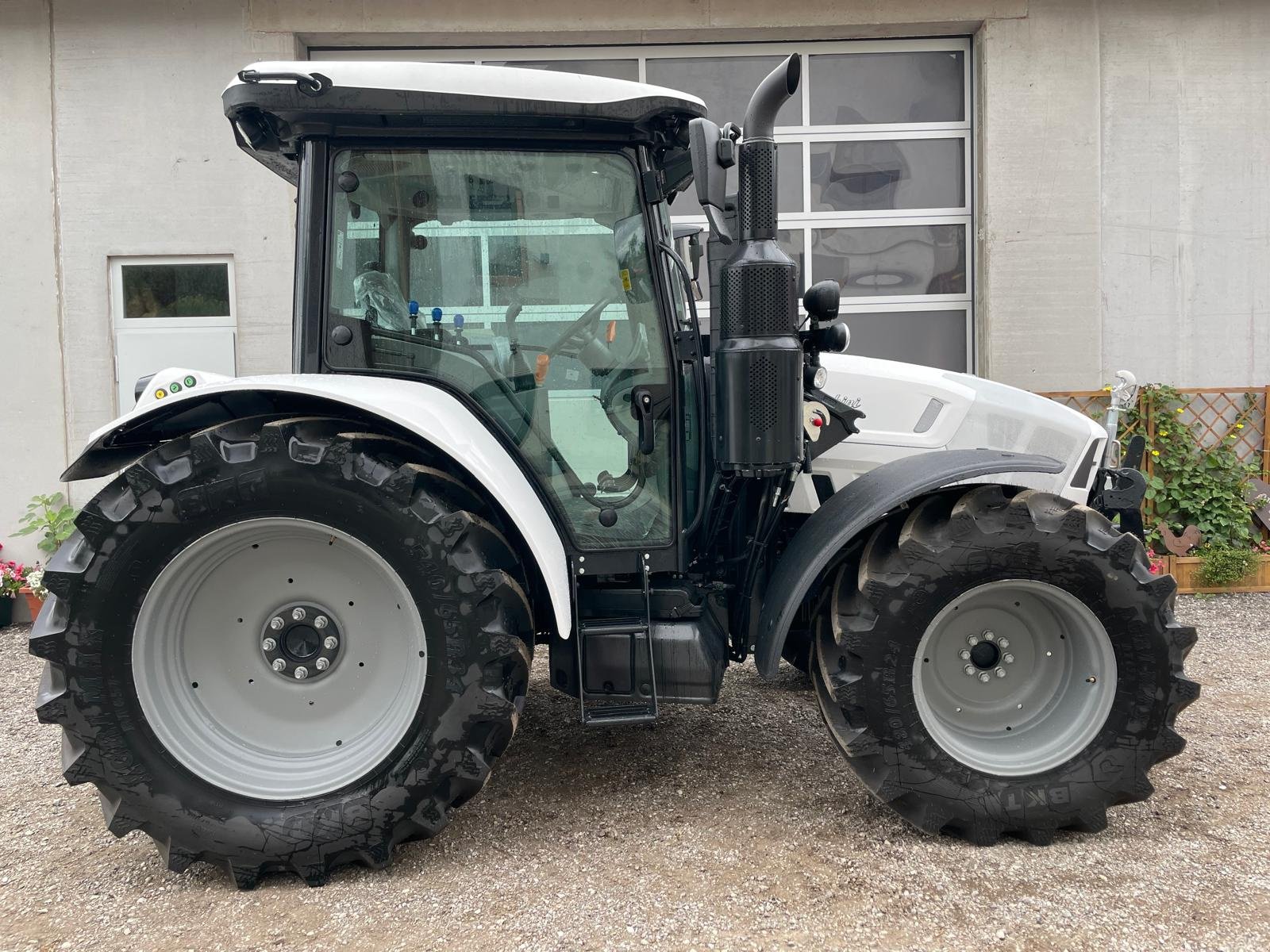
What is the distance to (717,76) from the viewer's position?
6879 mm

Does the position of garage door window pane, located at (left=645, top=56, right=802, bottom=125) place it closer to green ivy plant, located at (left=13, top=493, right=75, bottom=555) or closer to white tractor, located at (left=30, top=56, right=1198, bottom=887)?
white tractor, located at (left=30, top=56, right=1198, bottom=887)

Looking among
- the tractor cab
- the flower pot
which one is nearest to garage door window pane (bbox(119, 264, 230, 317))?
the flower pot

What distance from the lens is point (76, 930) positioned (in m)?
2.27

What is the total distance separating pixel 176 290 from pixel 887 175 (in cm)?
543

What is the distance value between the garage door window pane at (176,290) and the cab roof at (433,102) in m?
4.34

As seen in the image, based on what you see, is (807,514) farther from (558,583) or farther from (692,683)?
(558,583)

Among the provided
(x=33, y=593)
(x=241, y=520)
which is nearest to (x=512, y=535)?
(x=241, y=520)

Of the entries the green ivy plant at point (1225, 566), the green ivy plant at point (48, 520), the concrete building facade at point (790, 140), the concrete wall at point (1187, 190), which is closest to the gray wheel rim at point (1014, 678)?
the green ivy plant at point (1225, 566)

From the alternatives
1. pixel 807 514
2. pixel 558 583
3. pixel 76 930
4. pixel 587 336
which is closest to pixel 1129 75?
pixel 807 514

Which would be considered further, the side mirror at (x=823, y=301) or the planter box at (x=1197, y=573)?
the planter box at (x=1197, y=573)

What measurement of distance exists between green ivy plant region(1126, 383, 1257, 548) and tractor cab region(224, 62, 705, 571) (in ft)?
16.8

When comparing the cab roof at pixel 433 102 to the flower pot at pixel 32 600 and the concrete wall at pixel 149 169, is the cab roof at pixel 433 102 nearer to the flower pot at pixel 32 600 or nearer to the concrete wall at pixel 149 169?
the concrete wall at pixel 149 169

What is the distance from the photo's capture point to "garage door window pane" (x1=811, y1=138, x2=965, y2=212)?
276 inches

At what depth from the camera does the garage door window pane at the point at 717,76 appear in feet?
22.5
